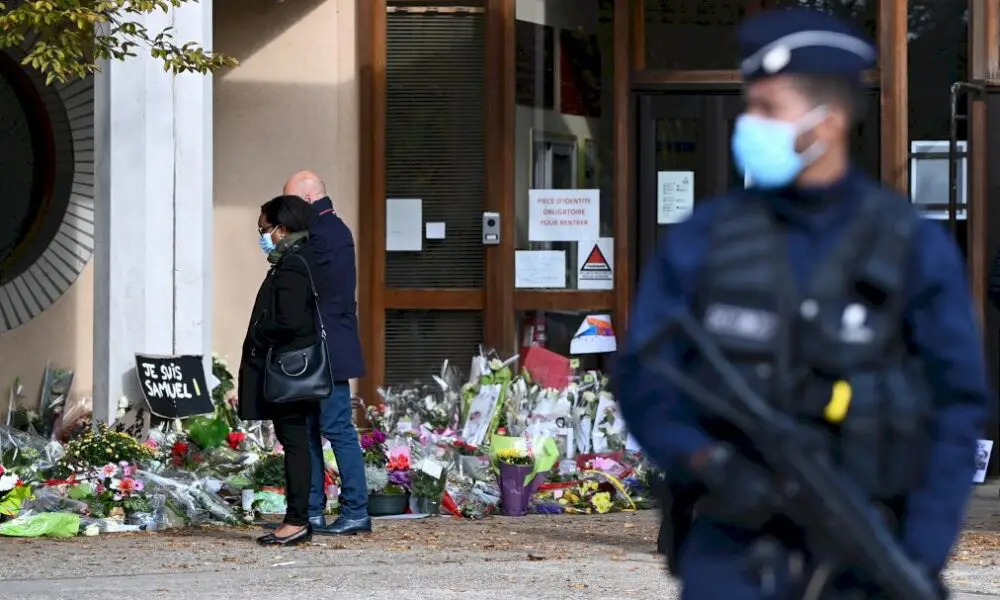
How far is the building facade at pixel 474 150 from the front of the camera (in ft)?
38.0

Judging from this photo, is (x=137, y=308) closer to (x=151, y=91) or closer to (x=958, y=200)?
(x=151, y=91)

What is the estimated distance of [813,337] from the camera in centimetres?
275

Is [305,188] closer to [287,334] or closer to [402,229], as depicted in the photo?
[287,334]

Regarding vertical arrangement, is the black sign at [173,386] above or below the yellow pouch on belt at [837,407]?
below

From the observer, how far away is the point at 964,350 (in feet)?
9.01

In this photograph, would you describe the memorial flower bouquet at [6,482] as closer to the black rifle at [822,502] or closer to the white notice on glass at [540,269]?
the white notice on glass at [540,269]

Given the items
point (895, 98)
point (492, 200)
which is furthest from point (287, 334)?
point (895, 98)

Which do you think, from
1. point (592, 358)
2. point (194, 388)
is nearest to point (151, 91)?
point (194, 388)

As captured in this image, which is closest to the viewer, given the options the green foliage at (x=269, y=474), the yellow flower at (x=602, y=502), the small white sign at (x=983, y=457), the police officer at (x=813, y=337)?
the police officer at (x=813, y=337)

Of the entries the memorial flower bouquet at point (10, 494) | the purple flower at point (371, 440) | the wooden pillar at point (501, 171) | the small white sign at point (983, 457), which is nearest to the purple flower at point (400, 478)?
the purple flower at point (371, 440)

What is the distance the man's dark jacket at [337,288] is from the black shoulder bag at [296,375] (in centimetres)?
15

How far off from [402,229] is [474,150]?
721 millimetres

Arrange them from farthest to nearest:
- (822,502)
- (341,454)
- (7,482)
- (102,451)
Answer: (102,451), (7,482), (341,454), (822,502)

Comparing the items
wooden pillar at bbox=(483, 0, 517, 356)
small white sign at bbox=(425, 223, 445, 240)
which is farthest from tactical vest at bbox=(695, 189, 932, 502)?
small white sign at bbox=(425, 223, 445, 240)
